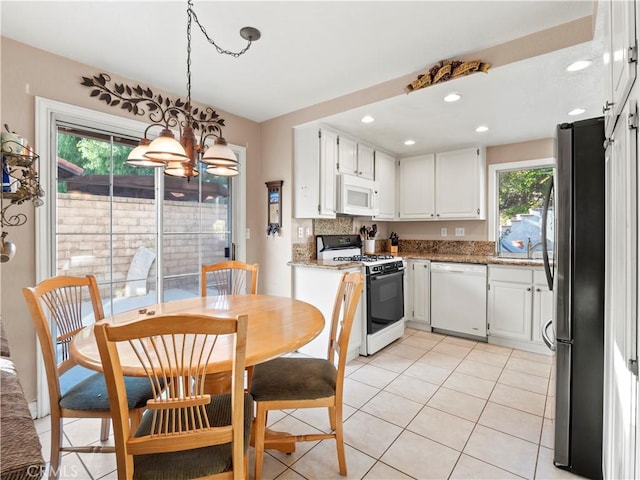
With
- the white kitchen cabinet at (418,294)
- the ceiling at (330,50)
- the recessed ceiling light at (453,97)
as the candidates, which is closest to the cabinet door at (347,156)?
the ceiling at (330,50)

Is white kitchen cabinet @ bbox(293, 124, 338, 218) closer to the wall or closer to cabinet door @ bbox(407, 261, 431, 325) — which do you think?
cabinet door @ bbox(407, 261, 431, 325)

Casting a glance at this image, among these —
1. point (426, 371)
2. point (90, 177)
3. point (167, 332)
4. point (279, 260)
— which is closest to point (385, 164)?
point (279, 260)

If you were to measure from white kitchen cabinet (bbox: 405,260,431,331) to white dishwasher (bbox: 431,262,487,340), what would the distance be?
0.06m

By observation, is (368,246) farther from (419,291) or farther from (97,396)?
(97,396)

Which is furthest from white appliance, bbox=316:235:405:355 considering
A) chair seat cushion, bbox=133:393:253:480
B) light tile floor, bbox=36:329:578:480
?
chair seat cushion, bbox=133:393:253:480

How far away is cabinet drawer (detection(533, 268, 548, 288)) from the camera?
3.13 m

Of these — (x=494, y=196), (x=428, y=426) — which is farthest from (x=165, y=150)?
(x=494, y=196)

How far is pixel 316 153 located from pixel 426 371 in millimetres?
2283

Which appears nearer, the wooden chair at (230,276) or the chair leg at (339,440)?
the chair leg at (339,440)

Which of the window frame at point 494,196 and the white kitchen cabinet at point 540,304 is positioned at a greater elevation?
the window frame at point 494,196

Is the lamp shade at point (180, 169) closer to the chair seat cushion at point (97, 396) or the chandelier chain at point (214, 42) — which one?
the chandelier chain at point (214, 42)

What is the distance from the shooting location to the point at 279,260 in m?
3.46

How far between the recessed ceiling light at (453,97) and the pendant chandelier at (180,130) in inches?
60.1

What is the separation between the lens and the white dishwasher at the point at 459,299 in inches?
138
